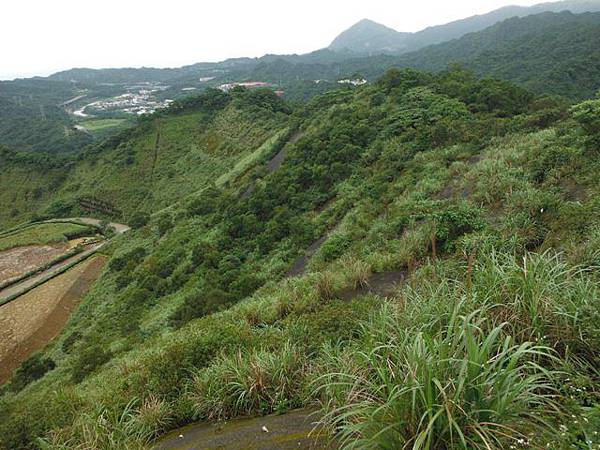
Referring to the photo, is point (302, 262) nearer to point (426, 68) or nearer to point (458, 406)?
point (458, 406)

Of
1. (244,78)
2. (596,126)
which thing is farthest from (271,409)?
(244,78)

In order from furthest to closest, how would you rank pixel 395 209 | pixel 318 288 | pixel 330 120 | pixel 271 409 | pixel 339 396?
pixel 330 120
pixel 395 209
pixel 318 288
pixel 271 409
pixel 339 396

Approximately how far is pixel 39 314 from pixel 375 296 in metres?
27.2

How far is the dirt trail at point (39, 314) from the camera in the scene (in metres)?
20.9

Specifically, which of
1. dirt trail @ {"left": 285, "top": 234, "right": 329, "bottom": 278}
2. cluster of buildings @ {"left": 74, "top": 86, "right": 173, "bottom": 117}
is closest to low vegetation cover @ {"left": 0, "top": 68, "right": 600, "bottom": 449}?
dirt trail @ {"left": 285, "top": 234, "right": 329, "bottom": 278}

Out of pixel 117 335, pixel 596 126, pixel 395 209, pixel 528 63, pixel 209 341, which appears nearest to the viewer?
pixel 209 341

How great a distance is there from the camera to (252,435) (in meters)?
3.58

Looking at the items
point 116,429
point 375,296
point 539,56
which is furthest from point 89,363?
point 539,56

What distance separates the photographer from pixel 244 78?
19000 cm

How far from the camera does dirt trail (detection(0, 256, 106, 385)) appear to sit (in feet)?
68.5

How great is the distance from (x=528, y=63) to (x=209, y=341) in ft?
322

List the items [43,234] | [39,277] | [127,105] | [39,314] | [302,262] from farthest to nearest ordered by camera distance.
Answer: [127,105]
[43,234]
[39,277]
[39,314]
[302,262]

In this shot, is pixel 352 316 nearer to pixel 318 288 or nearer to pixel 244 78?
pixel 318 288

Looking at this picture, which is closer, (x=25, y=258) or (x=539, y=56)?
(x=25, y=258)
